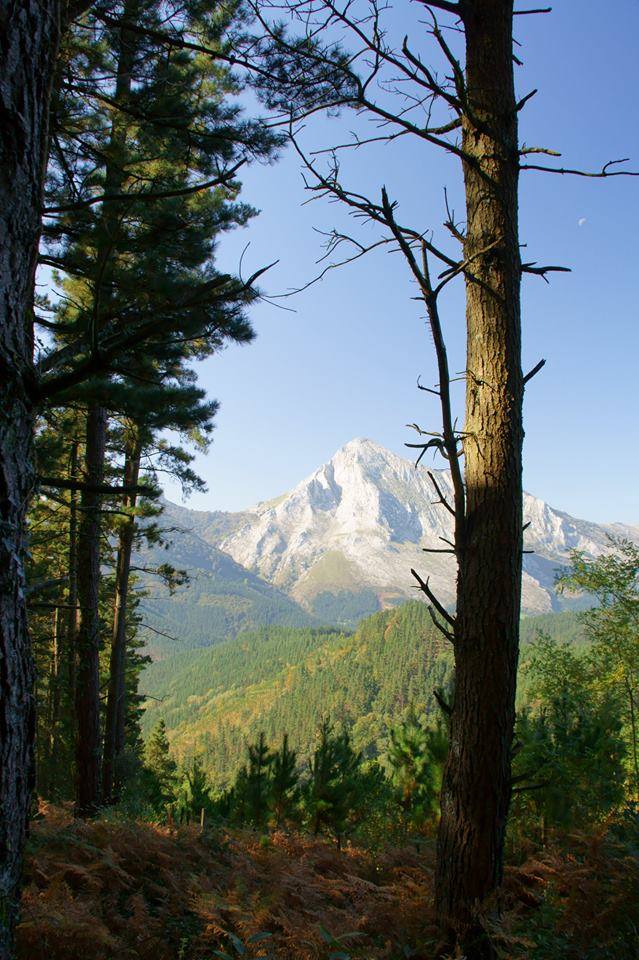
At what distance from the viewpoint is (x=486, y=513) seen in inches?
112

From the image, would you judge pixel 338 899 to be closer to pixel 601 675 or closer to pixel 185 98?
pixel 185 98

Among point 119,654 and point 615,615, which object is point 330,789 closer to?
point 119,654

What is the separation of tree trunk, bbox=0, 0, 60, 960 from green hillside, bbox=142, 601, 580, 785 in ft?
267

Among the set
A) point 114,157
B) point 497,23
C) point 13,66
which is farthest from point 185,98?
point 13,66

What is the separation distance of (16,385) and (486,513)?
84.2 inches

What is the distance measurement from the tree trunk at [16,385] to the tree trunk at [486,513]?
1960mm

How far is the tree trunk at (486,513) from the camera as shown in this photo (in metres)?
2.68

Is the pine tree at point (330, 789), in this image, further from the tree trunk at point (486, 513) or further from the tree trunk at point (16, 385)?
the tree trunk at point (16, 385)

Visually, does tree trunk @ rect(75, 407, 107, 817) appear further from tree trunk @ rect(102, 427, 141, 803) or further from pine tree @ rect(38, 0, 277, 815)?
pine tree @ rect(38, 0, 277, 815)

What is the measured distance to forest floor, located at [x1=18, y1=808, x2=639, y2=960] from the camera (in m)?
2.38

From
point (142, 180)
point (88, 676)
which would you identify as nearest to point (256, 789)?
point (88, 676)

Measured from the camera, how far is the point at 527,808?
20.8ft

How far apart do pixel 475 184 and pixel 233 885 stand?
13.9 ft

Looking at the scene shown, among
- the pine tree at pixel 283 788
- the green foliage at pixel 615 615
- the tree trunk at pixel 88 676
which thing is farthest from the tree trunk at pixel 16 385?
the green foliage at pixel 615 615
